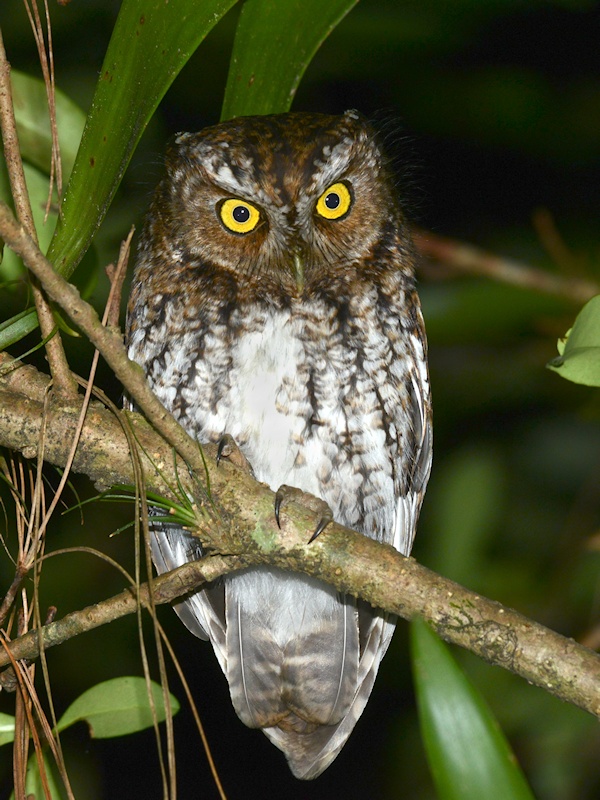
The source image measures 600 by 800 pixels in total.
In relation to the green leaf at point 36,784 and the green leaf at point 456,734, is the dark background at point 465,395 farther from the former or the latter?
the green leaf at point 456,734

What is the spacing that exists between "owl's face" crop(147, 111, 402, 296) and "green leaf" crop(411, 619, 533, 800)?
3.33 ft

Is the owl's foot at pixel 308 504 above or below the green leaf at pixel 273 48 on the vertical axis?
below

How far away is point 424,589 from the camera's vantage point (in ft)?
4.96

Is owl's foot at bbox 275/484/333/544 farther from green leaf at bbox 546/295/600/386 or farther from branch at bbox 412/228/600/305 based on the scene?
branch at bbox 412/228/600/305

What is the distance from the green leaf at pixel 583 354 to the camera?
1047 millimetres

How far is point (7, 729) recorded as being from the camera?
1483 mm

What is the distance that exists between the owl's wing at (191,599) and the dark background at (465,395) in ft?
1.76

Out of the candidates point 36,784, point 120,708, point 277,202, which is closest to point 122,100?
point 277,202

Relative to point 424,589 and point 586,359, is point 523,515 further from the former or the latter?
point 586,359

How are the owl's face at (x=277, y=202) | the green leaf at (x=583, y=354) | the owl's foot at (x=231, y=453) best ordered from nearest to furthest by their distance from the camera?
1. the green leaf at (x=583, y=354)
2. the owl's foot at (x=231, y=453)
3. the owl's face at (x=277, y=202)

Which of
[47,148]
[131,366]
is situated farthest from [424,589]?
[47,148]

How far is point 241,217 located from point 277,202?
11cm

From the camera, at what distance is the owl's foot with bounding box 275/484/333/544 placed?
1572 millimetres

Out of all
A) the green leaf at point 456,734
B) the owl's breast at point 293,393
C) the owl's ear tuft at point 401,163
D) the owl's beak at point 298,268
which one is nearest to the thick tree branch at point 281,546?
the green leaf at point 456,734
